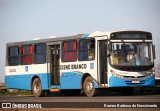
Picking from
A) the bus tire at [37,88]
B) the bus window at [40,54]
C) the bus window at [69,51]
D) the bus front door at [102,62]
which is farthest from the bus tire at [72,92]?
the bus front door at [102,62]

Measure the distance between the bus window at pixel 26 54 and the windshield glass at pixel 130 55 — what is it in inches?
289

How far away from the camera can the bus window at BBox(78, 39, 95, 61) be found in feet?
102

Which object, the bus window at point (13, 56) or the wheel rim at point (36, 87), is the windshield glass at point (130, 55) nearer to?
the wheel rim at point (36, 87)

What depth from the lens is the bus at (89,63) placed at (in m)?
30.0

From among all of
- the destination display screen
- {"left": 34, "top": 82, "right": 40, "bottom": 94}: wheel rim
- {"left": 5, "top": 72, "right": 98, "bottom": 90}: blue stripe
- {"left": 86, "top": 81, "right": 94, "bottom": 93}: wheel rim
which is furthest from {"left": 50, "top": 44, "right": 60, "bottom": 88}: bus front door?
the destination display screen

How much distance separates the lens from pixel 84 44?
31.7 metres

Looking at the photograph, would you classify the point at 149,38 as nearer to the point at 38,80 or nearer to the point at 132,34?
the point at 132,34

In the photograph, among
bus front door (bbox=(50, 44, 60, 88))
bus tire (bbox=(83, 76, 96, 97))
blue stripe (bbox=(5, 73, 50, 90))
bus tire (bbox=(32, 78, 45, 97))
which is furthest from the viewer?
bus tire (bbox=(32, 78, 45, 97))

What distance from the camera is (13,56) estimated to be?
3753 cm

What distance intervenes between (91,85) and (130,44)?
2748mm

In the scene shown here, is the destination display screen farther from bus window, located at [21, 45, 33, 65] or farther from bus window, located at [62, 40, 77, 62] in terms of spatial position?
bus window, located at [21, 45, 33, 65]

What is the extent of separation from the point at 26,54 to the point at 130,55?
8289mm

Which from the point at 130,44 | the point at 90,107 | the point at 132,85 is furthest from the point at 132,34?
the point at 90,107

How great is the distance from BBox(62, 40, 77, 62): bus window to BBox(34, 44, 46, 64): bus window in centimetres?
174
